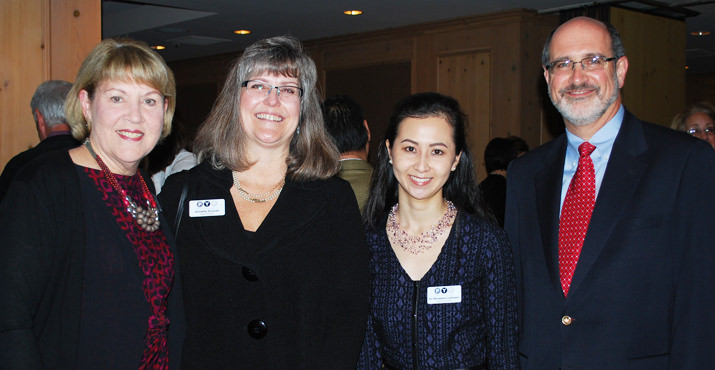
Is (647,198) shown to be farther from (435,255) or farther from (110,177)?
(110,177)

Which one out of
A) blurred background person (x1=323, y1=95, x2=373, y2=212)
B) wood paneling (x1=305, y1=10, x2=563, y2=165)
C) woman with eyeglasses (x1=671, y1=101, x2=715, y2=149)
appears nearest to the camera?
blurred background person (x1=323, y1=95, x2=373, y2=212)

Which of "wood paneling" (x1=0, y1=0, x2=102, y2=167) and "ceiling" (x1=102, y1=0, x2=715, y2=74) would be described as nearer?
"wood paneling" (x1=0, y1=0, x2=102, y2=167)

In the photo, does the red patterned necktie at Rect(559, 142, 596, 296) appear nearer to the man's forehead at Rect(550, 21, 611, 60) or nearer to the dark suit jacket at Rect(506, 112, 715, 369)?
the dark suit jacket at Rect(506, 112, 715, 369)

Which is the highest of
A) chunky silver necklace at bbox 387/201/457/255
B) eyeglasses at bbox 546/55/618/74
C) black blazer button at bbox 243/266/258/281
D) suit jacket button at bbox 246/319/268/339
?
eyeglasses at bbox 546/55/618/74

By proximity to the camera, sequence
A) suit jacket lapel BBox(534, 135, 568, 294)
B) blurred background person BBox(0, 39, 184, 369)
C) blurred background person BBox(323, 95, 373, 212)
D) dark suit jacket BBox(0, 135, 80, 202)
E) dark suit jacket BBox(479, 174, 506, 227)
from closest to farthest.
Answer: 1. blurred background person BBox(0, 39, 184, 369)
2. suit jacket lapel BBox(534, 135, 568, 294)
3. dark suit jacket BBox(0, 135, 80, 202)
4. blurred background person BBox(323, 95, 373, 212)
5. dark suit jacket BBox(479, 174, 506, 227)

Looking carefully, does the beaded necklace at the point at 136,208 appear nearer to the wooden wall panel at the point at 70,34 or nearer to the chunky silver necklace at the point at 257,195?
the chunky silver necklace at the point at 257,195

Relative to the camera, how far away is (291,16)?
8.12 meters

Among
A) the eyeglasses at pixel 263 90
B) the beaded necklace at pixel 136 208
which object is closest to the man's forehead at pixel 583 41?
the eyeglasses at pixel 263 90

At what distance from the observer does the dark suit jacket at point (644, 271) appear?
6.97 feet

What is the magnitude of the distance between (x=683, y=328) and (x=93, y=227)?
6.36 feet

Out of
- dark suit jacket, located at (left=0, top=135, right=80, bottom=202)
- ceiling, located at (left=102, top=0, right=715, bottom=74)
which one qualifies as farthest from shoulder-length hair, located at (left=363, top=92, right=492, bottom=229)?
ceiling, located at (left=102, top=0, right=715, bottom=74)

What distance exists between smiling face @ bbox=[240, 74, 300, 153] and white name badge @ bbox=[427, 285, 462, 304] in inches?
30.4

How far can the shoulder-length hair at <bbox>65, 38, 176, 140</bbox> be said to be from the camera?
196cm

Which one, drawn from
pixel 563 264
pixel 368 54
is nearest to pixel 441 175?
pixel 563 264
